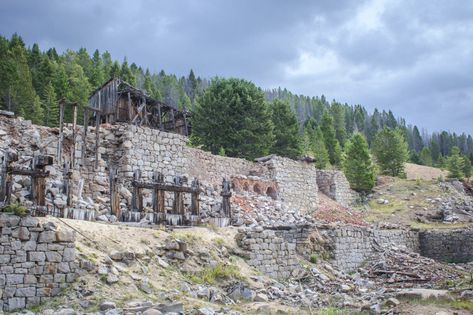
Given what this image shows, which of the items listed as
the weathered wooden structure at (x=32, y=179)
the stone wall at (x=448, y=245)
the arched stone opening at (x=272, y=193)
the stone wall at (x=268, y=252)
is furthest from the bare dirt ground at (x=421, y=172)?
the weathered wooden structure at (x=32, y=179)

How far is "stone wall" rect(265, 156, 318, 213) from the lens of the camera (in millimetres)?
28641

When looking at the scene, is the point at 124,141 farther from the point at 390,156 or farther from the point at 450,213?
the point at 390,156

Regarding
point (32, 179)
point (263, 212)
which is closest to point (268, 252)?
point (32, 179)

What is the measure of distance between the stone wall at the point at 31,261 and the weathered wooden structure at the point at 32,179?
38.4 inches

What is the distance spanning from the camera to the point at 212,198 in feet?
71.3

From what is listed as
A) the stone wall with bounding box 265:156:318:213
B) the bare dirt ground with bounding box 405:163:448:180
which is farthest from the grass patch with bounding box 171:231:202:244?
the bare dirt ground with bounding box 405:163:448:180

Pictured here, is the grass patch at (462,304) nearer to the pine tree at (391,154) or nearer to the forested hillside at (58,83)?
the forested hillside at (58,83)

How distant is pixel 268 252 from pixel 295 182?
15.0 metres

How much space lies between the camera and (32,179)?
11.1 meters

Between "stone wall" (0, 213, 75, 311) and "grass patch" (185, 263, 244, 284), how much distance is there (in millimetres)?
3365

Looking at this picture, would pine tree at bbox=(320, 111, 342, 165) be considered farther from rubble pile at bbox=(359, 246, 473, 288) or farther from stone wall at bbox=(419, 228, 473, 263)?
rubble pile at bbox=(359, 246, 473, 288)

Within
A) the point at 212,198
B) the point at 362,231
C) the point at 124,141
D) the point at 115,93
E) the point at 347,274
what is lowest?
the point at 347,274

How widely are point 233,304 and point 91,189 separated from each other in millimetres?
9331

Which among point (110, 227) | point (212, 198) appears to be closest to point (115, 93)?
point (212, 198)
